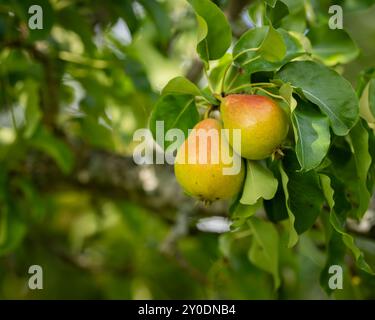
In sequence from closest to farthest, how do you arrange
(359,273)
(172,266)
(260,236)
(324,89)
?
(324,89) < (260,236) < (359,273) < (172,266)

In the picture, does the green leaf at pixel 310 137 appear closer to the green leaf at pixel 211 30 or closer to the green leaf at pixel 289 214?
the green leaf at pixel 289 214

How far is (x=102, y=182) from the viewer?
76.5 inches

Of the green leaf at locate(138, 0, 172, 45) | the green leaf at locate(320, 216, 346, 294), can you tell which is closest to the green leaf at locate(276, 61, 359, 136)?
the green leaf at locate(320, 216, 346, 294)

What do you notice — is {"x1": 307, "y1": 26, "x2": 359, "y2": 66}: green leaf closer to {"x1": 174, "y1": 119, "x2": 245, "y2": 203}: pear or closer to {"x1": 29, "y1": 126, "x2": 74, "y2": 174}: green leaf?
{"x1": 174, "y1": 119, "x2": 245, "y2": 203}: pear

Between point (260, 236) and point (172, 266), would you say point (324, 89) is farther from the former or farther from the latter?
point (172, 266)

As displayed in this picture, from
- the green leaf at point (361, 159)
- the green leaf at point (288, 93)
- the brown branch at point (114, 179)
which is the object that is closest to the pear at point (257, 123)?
the green leaf at point (288, 93)

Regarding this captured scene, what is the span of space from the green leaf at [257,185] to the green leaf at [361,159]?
138 millimetres

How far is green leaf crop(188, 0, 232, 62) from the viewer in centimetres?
97

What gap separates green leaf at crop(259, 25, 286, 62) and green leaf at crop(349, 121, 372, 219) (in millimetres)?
164

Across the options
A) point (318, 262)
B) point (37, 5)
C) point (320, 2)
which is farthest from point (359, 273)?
point (37, 5)

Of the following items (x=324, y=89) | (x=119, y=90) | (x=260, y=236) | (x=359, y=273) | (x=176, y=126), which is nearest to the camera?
(x=324, y=89)

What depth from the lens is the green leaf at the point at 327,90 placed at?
949 millimetres

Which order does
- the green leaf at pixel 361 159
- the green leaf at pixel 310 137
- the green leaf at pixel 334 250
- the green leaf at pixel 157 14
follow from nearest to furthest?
the green leaf at pixel 310 137 < the green leaf at pixel 361 159 < the green leaf at pixel 334 250 < the green leaf at pixel 157 14
